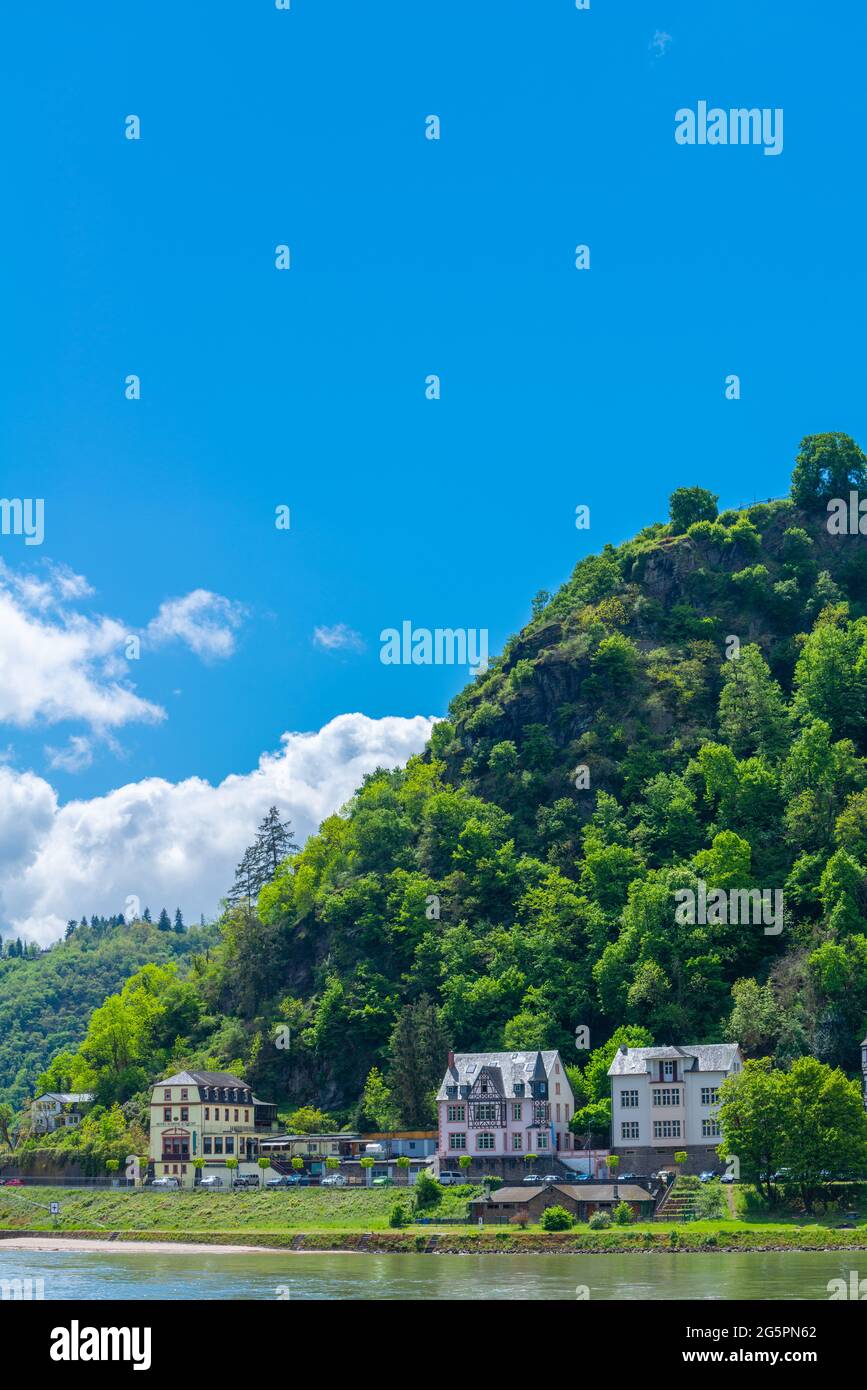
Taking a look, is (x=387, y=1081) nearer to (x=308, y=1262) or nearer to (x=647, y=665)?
(x=308, y=1262)

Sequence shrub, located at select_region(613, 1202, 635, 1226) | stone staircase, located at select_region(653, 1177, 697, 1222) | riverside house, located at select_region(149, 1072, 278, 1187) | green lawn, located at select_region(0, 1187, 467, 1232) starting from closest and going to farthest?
shrub, located at select_region(613, 1202, 635, 1226) → stone staircase, located at select_region(653, 1177, 697, 1222) → green lawn, located at select_region(0, 1187, 467, 1232) → riverside house, located at select_region(149, 1072, 278, 1187)

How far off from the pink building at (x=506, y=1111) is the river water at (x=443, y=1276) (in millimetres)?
23461

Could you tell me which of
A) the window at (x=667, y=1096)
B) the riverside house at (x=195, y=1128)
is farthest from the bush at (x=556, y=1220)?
the riverside house at (x=195, y=1128)

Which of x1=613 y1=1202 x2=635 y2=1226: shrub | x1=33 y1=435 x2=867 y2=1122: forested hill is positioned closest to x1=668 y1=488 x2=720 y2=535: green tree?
x1=33 y1=435 x2=867 y2=1122: forested hill

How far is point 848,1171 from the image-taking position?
87.8m

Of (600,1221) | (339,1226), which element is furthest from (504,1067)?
(600,1221)

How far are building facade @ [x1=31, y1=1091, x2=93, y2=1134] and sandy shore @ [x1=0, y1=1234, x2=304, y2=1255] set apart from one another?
34.0 meters

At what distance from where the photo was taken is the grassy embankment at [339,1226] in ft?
271

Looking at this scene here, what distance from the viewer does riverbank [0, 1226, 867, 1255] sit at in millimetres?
80938

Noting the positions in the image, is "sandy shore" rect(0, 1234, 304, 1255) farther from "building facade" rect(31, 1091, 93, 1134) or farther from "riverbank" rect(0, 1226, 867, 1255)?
"building facade" rect(31, 1091, 93, 1134)

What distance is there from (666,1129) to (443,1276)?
3790 cm

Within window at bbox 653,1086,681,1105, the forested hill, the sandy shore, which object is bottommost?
the sandy shore

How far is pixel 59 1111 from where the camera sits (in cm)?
14850
